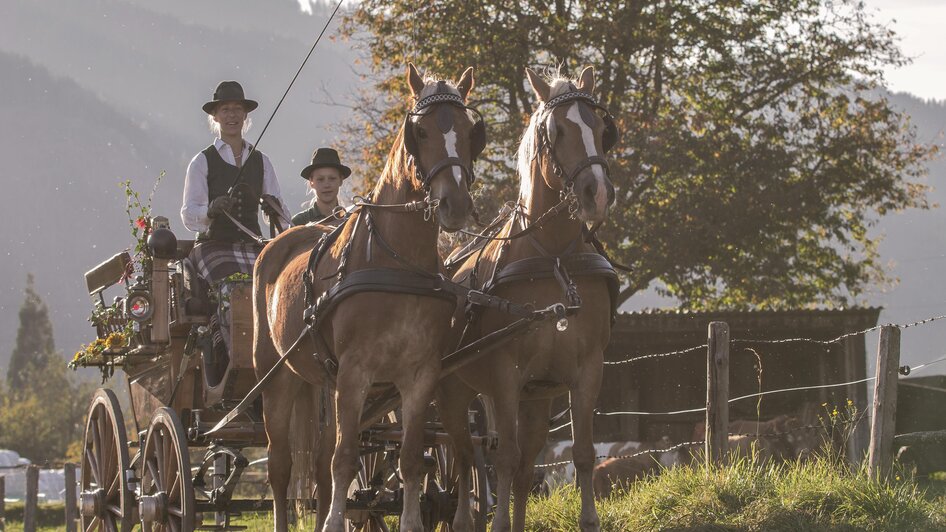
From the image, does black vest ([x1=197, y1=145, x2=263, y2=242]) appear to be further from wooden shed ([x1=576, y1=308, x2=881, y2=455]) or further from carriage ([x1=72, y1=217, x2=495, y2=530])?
wooden shed ([x1=576, y1=308, x2=881, y2=455])

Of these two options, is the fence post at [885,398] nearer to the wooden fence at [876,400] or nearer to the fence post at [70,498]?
the wooden fence at [876,400]

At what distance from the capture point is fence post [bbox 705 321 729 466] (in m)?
8.52

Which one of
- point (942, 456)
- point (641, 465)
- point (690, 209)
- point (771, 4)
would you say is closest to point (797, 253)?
point (690, 209)

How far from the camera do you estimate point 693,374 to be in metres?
18.7

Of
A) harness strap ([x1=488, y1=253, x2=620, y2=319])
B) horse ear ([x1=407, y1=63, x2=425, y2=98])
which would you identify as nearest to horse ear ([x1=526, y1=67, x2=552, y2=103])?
horse ear ([x1=407, y1=63, x2=425, y2=98])

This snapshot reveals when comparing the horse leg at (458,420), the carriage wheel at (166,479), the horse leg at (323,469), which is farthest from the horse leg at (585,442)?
the carriage wheel at (166,479)

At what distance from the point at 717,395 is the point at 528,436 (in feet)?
7.47

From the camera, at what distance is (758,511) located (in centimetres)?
707

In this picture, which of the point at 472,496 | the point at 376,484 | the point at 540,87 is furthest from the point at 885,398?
the point at 376,484

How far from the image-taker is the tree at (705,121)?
2002cm

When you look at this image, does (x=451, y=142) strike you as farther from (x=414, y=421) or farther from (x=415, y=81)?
(x=414, y=421)

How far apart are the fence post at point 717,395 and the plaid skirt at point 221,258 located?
330cm

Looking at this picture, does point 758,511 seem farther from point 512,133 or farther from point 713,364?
point 512,133

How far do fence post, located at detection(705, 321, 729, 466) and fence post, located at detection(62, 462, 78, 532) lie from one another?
988 centimetres
